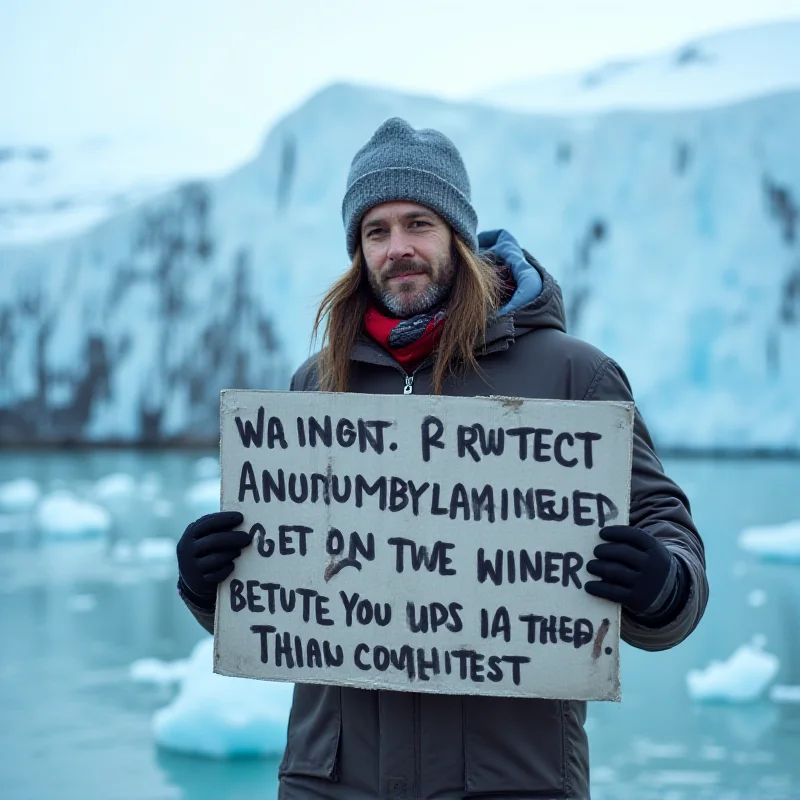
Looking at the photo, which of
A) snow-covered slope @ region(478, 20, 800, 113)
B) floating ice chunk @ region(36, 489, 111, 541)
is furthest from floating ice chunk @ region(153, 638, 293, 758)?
snow-covered slope @ region(478, 20, 800, 113)

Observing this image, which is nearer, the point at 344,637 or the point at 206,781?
the point at 344,637

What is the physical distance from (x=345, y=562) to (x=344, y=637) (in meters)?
0.10

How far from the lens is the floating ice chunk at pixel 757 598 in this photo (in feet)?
20.1

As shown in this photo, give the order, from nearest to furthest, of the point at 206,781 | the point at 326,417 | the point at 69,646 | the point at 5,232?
the point at 326,417
the point at 206,781
the point at 69,646
the point at 5,232

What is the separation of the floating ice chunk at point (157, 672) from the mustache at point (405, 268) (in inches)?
150

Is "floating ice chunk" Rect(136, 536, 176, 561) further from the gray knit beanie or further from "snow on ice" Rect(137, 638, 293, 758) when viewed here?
the gray knit beanie

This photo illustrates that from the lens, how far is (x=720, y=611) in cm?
593

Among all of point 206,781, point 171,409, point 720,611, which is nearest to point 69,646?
point 206,781

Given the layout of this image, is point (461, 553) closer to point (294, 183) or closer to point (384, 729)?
point (384, 729)

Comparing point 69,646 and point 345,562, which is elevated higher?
point 69,646

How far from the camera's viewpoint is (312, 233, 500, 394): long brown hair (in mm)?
1342

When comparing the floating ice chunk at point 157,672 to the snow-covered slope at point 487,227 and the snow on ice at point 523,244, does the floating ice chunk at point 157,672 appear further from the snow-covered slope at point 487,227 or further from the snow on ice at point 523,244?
the snow on ice at point 523,244

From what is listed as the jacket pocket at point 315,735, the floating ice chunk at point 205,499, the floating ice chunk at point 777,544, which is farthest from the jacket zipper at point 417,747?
the floating ice chunk at point 205,499

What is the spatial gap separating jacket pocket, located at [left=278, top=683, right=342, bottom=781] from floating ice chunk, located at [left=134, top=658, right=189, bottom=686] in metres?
3.63
